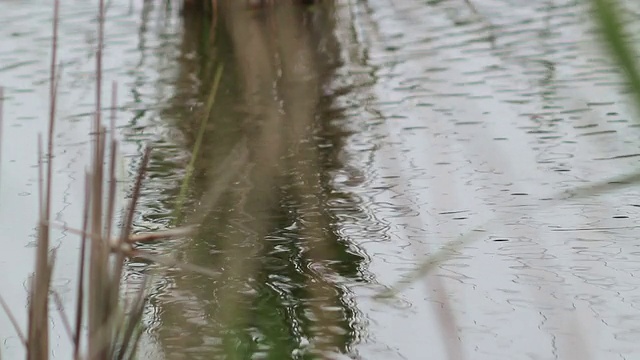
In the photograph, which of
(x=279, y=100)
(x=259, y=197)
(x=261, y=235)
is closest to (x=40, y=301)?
(x=261, y=235)

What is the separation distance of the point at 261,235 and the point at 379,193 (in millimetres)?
320

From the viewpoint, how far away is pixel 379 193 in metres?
2.12

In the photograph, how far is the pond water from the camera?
150cm

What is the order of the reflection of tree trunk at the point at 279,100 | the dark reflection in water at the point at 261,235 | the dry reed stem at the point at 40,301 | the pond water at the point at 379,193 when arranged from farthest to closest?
the reflection of tree trunk at the point at 279,100
the pond water at the point at 379,193
the dark reflection in water at the point at 261,235
the dry reed stem at the point at 40,301

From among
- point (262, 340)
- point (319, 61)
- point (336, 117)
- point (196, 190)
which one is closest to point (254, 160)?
point (196, 190)

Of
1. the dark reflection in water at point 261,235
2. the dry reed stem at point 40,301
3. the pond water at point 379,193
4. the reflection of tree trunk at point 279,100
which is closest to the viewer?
the dry reed stem at point 40,301

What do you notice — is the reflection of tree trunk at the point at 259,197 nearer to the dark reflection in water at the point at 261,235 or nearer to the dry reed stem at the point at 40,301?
the dark reflection in water at the point at 261,235

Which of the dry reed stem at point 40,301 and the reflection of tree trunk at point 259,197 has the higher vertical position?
the dry reed stem at point 40,301

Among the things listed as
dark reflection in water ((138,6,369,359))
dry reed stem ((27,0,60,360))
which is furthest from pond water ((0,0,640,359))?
dry reed stem ((27,0,60,360))

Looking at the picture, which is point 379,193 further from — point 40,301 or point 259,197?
point 40,301

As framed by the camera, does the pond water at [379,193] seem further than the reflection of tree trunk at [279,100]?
No

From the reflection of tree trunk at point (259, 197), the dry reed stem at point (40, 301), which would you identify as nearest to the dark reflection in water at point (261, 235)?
the reflection of tree trunk at point (259, 197)

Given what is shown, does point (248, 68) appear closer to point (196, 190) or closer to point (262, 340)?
point (196, 190)

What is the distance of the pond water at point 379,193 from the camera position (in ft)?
4.93
